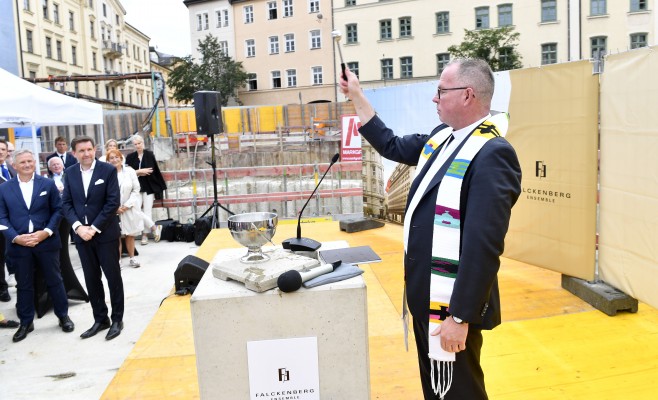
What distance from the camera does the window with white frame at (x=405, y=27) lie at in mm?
41750

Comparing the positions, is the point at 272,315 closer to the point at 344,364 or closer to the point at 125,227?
the point at 344,364

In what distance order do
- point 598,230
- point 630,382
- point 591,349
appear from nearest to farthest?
point 630,382, point 591,349, point 598,230

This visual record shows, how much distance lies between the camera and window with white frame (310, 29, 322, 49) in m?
46.1

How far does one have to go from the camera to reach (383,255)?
20.4ft

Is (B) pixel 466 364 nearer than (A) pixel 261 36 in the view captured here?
Yes

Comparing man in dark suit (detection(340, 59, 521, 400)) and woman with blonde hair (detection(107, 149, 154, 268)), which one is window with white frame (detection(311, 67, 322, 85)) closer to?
woman with blonde hair (detection(107, 149, 154, 268))

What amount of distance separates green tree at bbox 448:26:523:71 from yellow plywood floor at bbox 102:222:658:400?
34.6m

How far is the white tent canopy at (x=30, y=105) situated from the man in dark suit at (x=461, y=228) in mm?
6317

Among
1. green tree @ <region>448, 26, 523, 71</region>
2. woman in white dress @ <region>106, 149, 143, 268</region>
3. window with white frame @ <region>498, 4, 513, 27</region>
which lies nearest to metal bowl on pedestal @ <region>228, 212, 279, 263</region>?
woman in white dress @ <region>106, 149, 143, 268</region>

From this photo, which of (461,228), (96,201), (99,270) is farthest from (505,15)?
(461,228)

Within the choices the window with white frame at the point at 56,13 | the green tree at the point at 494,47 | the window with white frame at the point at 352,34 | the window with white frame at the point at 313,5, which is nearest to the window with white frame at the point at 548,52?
the green tree at the point at 494,47

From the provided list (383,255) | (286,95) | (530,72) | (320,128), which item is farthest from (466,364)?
(286,95)

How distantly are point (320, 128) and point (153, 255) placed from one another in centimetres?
2551

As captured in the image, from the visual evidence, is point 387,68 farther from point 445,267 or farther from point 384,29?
point 445,267
